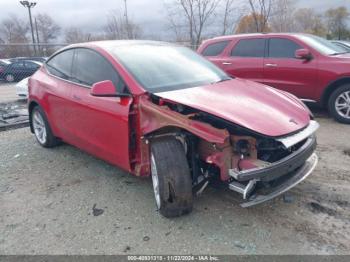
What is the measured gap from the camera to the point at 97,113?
3.75 meters

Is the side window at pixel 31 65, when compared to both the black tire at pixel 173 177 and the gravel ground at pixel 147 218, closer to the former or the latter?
the gravel ground at pixel 147 218

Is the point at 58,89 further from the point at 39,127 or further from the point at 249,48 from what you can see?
the point at 249,48

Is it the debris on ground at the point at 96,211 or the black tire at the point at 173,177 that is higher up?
the black tire at the point at 173,177

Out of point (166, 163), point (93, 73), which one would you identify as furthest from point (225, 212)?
point (93, 73)

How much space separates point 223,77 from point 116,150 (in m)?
1.61

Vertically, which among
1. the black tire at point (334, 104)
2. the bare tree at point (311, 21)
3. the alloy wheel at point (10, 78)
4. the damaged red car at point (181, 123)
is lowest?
the alloy wheel at point (10, 78)

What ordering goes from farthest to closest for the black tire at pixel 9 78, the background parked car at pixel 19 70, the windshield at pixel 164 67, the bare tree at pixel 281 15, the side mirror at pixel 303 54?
the black tire at pixel 9 78
the background parked car at pixel 19 70
the bare tree at pixel 281 15
the side mirror at pixel 303 54
the windshield at pixel 164 67

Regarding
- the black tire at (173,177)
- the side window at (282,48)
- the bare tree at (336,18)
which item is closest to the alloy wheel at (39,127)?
the black tire at (173,177)

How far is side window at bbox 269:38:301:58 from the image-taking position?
22.0 ft

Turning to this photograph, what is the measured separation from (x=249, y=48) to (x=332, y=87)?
1921 millimetres

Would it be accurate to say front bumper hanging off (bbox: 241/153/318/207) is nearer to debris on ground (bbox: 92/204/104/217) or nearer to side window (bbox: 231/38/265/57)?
debris on ground (bbox: 92/204/104/217)

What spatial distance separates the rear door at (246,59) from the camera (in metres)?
7.12

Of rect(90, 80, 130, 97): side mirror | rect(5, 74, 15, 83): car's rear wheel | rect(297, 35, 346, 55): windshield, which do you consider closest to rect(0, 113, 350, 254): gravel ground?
rect(90, 80, 130, 97): side mirror

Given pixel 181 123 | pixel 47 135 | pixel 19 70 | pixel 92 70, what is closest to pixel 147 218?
pixel 181 123
